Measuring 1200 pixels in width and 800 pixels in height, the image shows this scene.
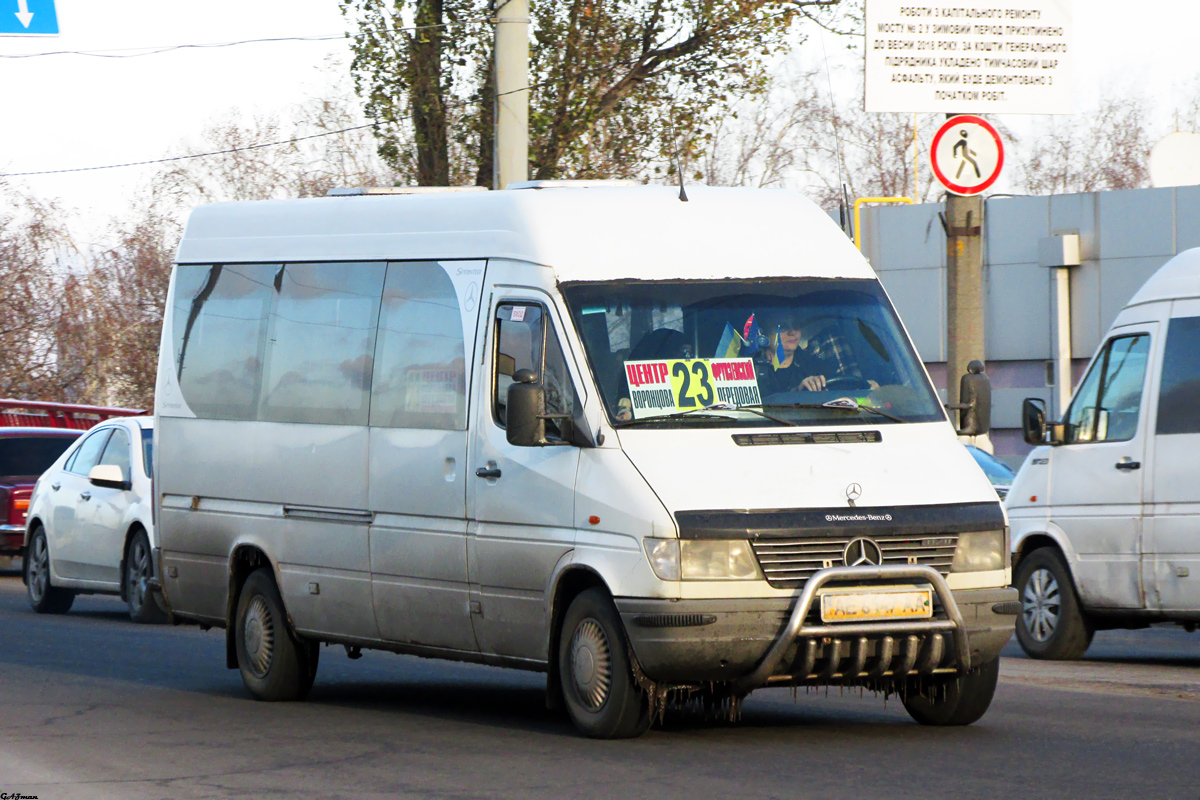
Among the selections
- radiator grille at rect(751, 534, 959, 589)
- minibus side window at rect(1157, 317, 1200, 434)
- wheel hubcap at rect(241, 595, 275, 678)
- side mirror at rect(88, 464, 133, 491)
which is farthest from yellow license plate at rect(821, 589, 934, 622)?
side mirror at rect(88, 464, 133, 491)

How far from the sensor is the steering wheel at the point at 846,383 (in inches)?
341

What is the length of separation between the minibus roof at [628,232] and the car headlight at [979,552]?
1496 mm

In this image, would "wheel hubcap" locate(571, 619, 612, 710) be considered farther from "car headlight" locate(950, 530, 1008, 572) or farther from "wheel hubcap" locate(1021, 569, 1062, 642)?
"wheel hubcap" locate(1021, 569, 1062, 642)

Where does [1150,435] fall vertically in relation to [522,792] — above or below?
above

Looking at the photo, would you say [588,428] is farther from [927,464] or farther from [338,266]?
[338,266]

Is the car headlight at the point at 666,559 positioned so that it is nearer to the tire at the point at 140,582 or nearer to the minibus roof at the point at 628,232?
the minibus roof at the point at 628,232

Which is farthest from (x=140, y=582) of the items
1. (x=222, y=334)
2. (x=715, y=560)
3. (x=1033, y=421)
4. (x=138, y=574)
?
(x=715, y=560)

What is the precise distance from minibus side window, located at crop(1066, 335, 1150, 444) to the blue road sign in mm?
9912

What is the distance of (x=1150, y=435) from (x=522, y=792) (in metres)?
6.01

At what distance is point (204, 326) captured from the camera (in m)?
11.3

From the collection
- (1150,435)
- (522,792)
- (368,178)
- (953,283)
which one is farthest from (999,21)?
(368,178)

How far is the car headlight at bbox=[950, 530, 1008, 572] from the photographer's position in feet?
27.1

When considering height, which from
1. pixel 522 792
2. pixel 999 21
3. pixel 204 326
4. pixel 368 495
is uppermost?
pixel 999 21

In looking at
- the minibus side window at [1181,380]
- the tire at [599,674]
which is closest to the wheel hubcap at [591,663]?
the tire at [599,674]
